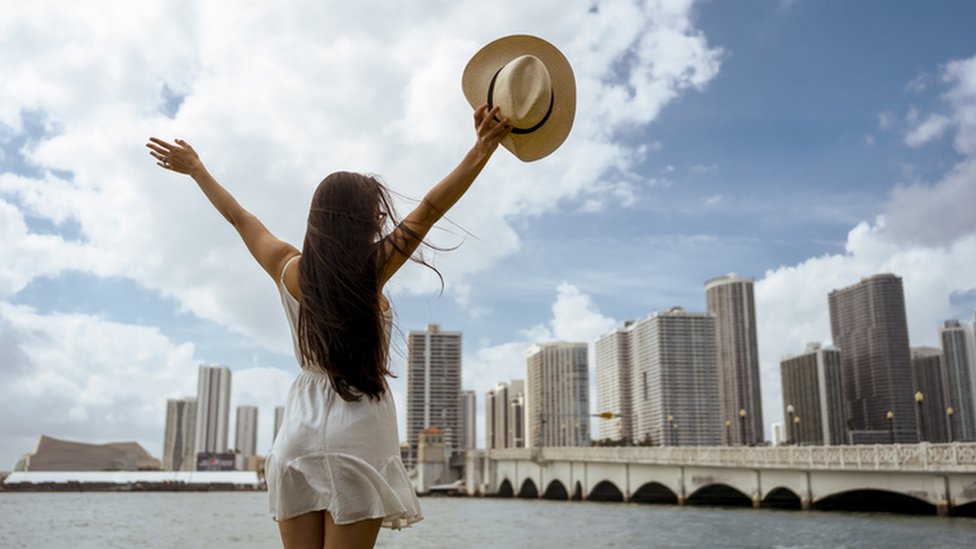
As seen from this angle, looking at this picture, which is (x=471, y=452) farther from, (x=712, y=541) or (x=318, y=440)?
(x=318, y=440)

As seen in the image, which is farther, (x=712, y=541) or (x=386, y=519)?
(x=712, y=541)

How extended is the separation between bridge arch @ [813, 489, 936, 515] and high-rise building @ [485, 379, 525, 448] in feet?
414

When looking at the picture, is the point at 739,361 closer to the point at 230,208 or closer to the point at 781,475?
the point at 781,475

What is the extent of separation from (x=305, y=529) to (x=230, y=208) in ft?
2.82

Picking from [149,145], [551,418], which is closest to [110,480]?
[551,418]

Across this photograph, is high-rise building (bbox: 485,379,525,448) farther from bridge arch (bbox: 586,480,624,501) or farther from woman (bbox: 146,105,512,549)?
woman (bbox: 146,105,512,549)

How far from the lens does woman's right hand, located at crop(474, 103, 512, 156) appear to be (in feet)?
6.80

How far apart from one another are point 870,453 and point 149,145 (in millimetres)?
32032

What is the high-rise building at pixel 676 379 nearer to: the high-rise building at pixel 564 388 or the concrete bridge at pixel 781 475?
the high-rise building at pixel 564 388

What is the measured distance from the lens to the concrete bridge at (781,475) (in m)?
28.1

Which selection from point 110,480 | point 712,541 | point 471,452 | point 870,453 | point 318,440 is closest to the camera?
point 318,440

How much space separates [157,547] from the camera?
78.6ft

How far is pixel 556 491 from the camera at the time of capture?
71188mm

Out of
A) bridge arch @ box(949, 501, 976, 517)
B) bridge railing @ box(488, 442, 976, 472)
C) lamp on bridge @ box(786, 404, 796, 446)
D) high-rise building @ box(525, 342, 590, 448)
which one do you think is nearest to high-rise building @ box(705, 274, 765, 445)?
high-rise building @ box(525, 342, 590, 448)
